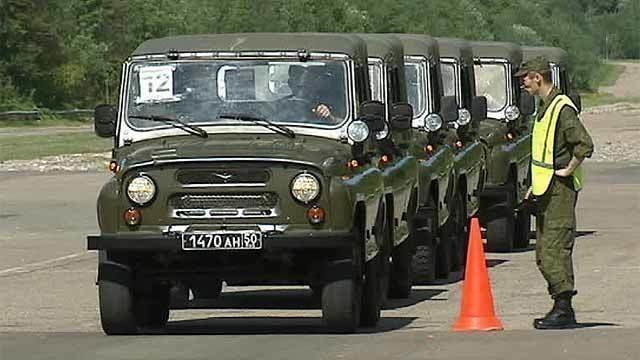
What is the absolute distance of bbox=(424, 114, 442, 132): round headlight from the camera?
19.0 m

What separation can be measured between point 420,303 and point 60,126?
5704 centimetres

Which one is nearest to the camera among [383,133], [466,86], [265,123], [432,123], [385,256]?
[265,123]

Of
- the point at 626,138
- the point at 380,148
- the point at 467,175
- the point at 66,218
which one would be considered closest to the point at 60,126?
the point at 626,138

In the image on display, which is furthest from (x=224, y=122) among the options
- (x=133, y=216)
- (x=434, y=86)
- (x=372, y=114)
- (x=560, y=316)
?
(x=434, y=86)

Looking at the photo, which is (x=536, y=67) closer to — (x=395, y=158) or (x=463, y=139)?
(x=395, y=158)

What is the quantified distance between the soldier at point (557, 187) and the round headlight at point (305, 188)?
1.54m

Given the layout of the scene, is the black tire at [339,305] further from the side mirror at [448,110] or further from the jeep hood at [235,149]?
the side mirror at [448,110]

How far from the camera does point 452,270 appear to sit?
2019 cm

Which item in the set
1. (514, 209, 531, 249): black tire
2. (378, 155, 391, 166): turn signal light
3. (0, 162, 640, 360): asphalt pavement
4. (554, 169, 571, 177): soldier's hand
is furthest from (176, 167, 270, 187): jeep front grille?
(514, 209, 531, 249): black tire

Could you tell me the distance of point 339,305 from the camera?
13.5 metres

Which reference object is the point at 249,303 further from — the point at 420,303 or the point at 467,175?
the point at 467,175

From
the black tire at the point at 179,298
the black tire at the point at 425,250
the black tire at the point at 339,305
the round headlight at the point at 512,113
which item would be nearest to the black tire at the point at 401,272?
the black tire at the point at 425,250

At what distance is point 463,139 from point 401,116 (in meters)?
5.40

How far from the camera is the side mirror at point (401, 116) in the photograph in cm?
1561
